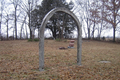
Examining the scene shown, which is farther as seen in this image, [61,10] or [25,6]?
[25,6]

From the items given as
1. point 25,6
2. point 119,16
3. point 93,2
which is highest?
point 93,2

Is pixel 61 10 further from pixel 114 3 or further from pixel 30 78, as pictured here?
pixel 114 3

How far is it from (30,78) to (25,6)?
1979cm

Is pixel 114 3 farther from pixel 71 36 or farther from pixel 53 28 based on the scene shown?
pixel 53 28

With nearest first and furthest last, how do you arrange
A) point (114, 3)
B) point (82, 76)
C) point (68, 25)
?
point (82, 76) → point (114, 3) → point (68, 25)

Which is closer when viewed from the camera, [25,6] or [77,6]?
[25,6]

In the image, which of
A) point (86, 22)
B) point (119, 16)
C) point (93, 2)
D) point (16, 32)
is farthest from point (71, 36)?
point (16, 32)

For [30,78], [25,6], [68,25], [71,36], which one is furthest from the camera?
[71,36]

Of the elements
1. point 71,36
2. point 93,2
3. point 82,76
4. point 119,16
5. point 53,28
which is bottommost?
point 82,76

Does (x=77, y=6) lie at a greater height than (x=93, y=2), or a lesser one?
lesser

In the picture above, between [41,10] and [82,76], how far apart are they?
2277 cm

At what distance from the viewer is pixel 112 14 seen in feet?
75.5

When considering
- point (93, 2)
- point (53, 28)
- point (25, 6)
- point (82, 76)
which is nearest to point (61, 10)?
point (82, 76)

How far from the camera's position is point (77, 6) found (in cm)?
2622
